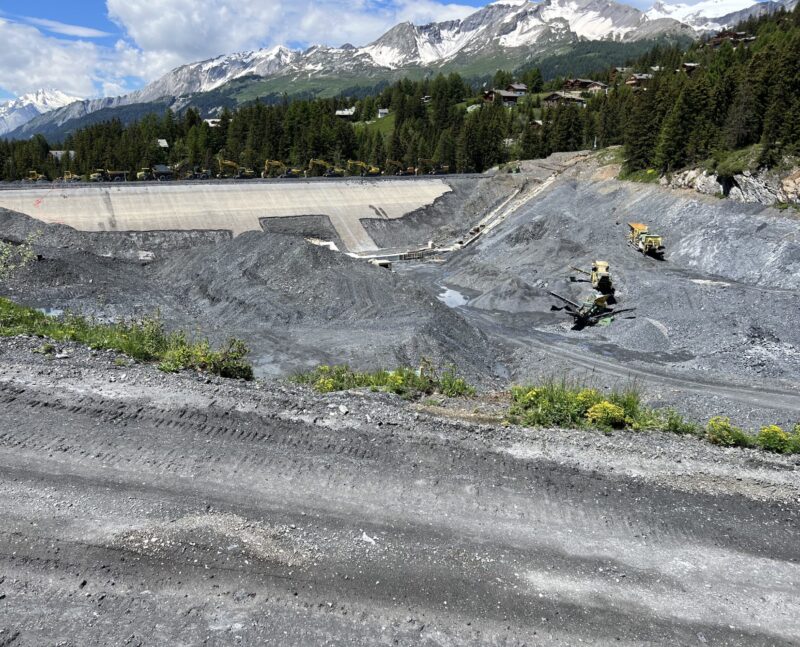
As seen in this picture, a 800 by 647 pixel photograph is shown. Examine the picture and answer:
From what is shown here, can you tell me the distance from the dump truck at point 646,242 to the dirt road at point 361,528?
110 feet

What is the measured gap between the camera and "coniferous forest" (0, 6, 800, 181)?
155ft

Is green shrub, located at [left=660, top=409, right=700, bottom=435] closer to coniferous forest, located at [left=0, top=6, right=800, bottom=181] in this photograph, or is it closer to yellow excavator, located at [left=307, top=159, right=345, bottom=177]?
coniferous forest, located at [left=0, top=6, right=800, bottom=181]

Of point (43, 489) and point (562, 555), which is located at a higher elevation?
point (43, 489)

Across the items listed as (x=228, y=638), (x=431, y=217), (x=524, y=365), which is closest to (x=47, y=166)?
(x=431, y=217)

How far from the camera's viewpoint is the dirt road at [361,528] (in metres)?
6.29

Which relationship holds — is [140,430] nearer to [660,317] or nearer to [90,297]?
[90,297]

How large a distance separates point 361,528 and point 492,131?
263ft

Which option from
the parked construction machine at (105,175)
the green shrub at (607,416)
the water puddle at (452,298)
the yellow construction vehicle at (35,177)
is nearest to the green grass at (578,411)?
the green shrub at (607,416)

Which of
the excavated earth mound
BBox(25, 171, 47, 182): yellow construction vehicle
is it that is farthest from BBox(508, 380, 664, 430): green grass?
BBox(25, 171, 47, 182): yellow construction vehicle

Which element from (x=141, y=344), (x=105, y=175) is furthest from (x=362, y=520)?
(x=105, y=175)

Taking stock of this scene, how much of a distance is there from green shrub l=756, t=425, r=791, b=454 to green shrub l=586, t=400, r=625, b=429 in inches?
106

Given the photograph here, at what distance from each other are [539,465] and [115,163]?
84125 millimetres

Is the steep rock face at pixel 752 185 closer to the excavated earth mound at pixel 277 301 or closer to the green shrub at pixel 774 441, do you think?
the excavated earth mound at pixel 277 301

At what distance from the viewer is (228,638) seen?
5961 mm
